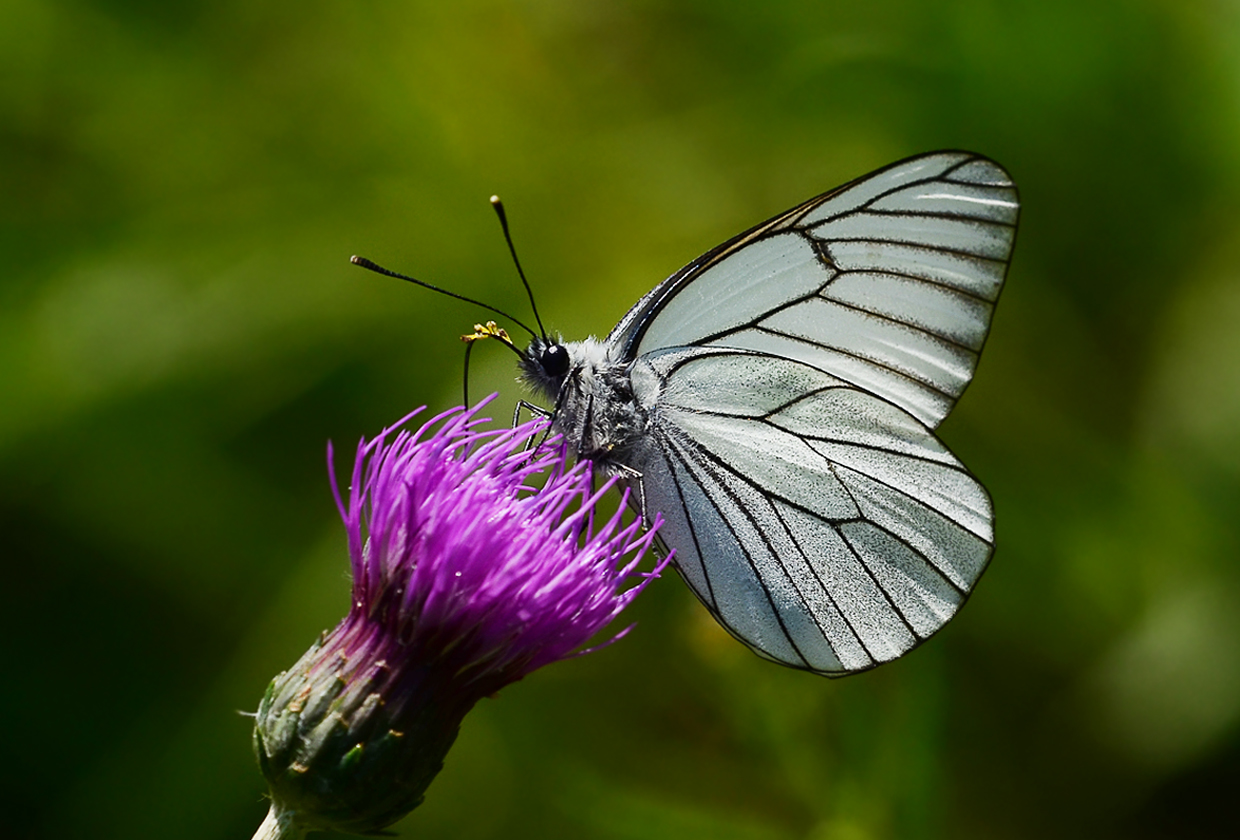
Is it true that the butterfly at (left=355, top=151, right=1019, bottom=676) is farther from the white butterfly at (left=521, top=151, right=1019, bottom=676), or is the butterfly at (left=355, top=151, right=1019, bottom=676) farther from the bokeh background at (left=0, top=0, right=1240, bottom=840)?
the bokeh background at (left=0, top=0, right=1240, bottom=840)

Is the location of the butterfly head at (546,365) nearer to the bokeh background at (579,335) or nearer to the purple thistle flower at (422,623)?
the purple thistle flower at (422,623)

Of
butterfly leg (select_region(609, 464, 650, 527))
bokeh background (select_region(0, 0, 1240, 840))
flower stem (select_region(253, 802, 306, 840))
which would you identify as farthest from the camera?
bokeh background (select_region(0, 0, 1240, 840))

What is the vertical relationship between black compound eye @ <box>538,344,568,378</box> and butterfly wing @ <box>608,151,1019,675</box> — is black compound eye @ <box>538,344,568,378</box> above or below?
above

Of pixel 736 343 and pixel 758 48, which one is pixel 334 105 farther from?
pixel 736 343

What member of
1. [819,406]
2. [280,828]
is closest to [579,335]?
[819,406]

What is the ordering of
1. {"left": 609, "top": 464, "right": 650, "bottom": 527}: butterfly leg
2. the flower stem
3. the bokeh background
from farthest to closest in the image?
1. the bokeh background
2. {"left": 609, "top": 464, "right": 650, "bottom": 527}: butterfly leg
3. the flower stem

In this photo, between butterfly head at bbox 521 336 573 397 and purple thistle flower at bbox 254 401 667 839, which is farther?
butterfly head at bbox 521 336 573 397

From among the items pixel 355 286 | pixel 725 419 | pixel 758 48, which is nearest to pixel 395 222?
pixel 355 286

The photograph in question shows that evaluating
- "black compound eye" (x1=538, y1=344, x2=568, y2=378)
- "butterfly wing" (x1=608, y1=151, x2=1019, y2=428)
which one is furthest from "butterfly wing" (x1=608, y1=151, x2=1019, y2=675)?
"black compound eye" (x1=538, y1=344, x2=568, y2=378)
